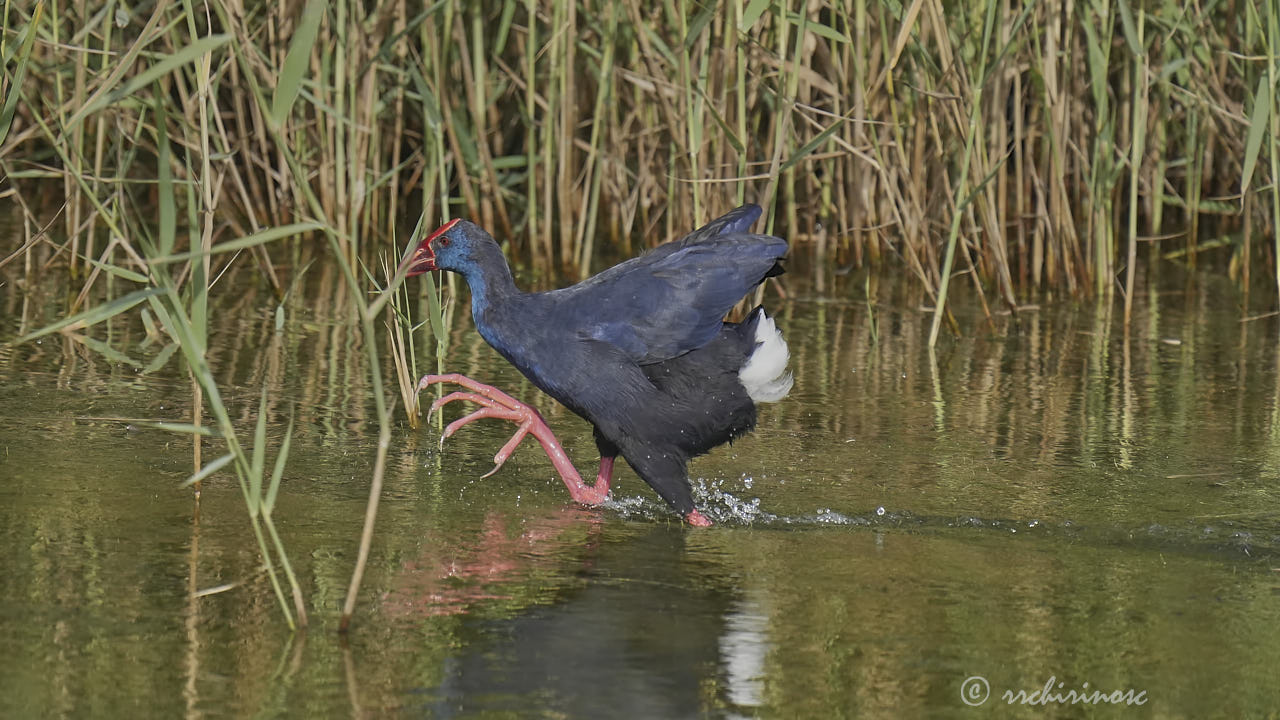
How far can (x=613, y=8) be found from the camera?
6.17 m

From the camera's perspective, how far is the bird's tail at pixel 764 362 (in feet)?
13.6

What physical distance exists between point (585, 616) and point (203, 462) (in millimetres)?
1493

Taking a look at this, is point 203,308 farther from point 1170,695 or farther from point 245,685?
point 1170,695

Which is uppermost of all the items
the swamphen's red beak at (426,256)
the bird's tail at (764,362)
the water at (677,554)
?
the swamphen's red beak at (426,256)

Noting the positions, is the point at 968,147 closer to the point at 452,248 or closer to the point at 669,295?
the point at 669,295

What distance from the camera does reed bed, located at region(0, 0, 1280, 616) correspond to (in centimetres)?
581

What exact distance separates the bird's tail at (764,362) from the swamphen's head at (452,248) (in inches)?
27.4

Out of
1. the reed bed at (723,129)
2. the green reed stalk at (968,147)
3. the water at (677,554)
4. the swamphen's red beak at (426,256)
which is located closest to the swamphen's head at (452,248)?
the swamphen's red beak at (426,256)

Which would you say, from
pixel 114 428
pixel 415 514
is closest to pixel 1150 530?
pixel 415 514

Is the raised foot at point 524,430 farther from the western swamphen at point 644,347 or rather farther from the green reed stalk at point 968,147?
the green reed stalk at point 968,147

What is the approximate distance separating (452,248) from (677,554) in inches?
41.2

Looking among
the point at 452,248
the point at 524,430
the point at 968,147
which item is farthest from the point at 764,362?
the point at 968,147

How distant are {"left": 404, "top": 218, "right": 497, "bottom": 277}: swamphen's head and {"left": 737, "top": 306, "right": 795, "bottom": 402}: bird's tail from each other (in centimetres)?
69

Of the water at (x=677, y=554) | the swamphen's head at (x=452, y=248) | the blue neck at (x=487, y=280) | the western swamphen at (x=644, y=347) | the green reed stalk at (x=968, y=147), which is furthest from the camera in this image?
the green reed stalk at (x=968, y=147)
